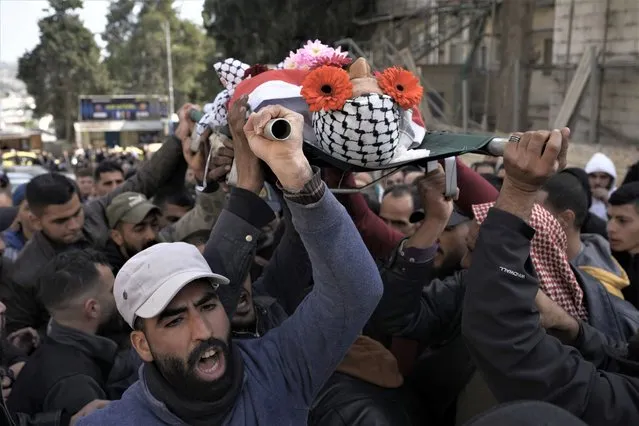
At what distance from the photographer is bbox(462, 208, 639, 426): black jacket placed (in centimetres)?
155

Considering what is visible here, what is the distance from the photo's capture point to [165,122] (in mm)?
38031

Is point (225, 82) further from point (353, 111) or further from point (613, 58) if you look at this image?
point (613, 58)

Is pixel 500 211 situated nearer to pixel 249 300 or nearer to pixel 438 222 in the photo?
pixel 438 222

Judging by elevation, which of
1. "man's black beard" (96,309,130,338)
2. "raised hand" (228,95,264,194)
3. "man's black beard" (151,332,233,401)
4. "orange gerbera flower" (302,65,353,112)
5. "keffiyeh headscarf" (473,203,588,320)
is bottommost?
"man's black beard" (96,309,130,338)

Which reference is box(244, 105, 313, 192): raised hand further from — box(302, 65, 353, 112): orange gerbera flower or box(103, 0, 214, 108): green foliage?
box(103, 0, 214, 108): green foliage

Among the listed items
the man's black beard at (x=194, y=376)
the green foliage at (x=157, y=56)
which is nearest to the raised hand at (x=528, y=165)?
the man's black beard at (x=194, y=376)

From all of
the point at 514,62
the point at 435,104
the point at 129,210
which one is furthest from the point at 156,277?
the point at 435,104

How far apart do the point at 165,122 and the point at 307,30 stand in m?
20.6

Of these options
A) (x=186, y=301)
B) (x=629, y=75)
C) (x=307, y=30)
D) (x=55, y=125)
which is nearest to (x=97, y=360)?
(x=186, y=301)

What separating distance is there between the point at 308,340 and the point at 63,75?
113 ft

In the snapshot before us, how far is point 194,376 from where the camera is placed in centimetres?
164

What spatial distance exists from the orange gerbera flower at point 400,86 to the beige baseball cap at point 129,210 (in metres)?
2.32

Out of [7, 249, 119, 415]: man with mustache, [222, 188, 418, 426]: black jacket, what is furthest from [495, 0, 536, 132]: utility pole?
[7, 249, 119, 415]: man with mustache

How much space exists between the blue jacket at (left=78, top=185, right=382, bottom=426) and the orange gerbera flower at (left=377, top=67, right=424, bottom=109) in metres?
0.48
